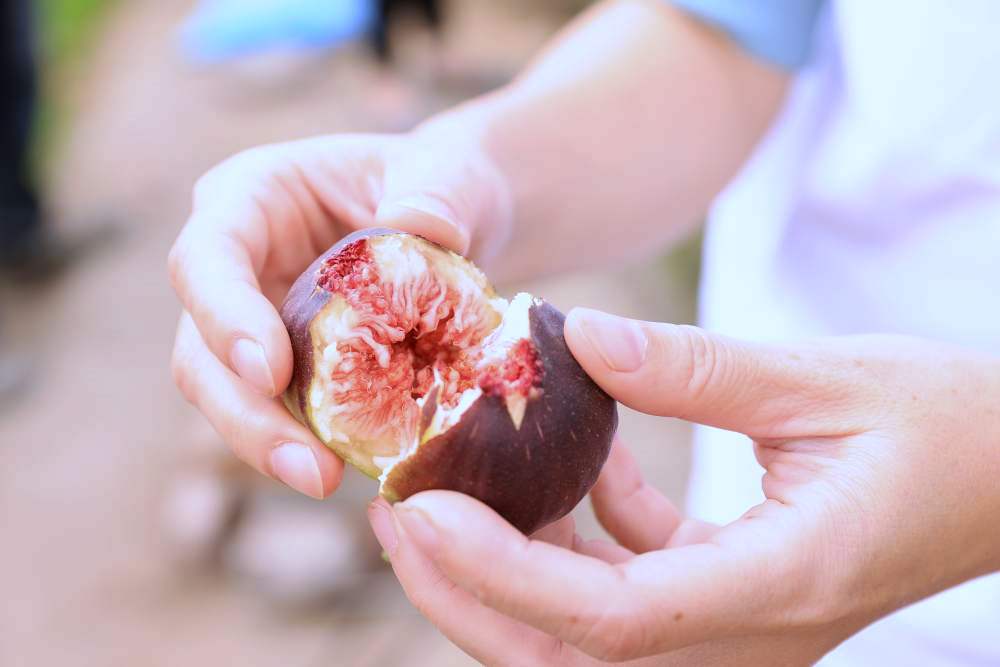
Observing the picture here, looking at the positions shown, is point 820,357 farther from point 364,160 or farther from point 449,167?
point 364,160

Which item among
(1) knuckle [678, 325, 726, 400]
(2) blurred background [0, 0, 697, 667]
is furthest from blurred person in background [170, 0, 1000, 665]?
(2) blurred background [0, 0, 697, 667]

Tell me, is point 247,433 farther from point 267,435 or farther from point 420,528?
point 420,528

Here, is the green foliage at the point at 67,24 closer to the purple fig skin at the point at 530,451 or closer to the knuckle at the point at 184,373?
the knuckle at the point at 184,373

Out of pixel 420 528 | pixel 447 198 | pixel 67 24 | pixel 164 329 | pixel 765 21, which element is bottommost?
pixel 164 329

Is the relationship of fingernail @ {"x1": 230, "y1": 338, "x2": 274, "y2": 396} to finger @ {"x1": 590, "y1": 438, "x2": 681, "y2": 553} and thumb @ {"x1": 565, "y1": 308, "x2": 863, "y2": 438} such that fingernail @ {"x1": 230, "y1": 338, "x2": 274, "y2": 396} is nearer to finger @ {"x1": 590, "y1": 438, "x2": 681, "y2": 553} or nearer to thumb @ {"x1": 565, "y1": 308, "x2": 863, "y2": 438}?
thumb @ {"x1": 565, "y1": 308, "x2": 863, "y2": 438}

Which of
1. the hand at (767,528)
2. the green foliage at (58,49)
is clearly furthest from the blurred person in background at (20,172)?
the hand at (767,528)

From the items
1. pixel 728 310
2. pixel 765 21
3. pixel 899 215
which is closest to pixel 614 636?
pixel 899 215
